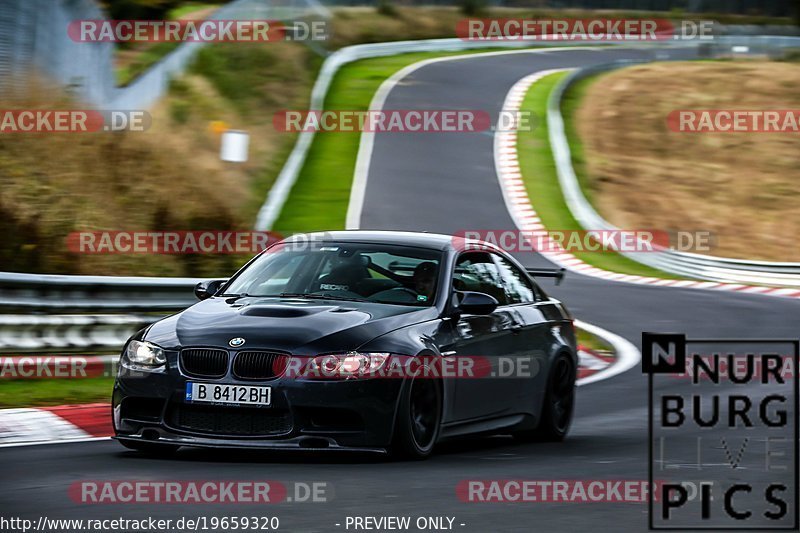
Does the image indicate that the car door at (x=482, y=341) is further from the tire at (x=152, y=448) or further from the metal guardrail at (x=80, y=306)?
the metal guardrail at (x=80, y=306)

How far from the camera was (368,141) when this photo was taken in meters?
35.0

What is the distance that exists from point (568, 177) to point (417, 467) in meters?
25.3

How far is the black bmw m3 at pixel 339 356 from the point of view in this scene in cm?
767

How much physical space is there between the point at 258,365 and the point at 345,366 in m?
0.45

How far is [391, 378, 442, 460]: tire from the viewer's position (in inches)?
308

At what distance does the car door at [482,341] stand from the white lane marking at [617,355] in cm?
418

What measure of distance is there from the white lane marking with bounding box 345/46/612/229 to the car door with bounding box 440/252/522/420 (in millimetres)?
16431

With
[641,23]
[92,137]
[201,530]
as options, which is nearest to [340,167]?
[92,137]

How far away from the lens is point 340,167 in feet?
105

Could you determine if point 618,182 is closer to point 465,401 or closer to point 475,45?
point 475,45
